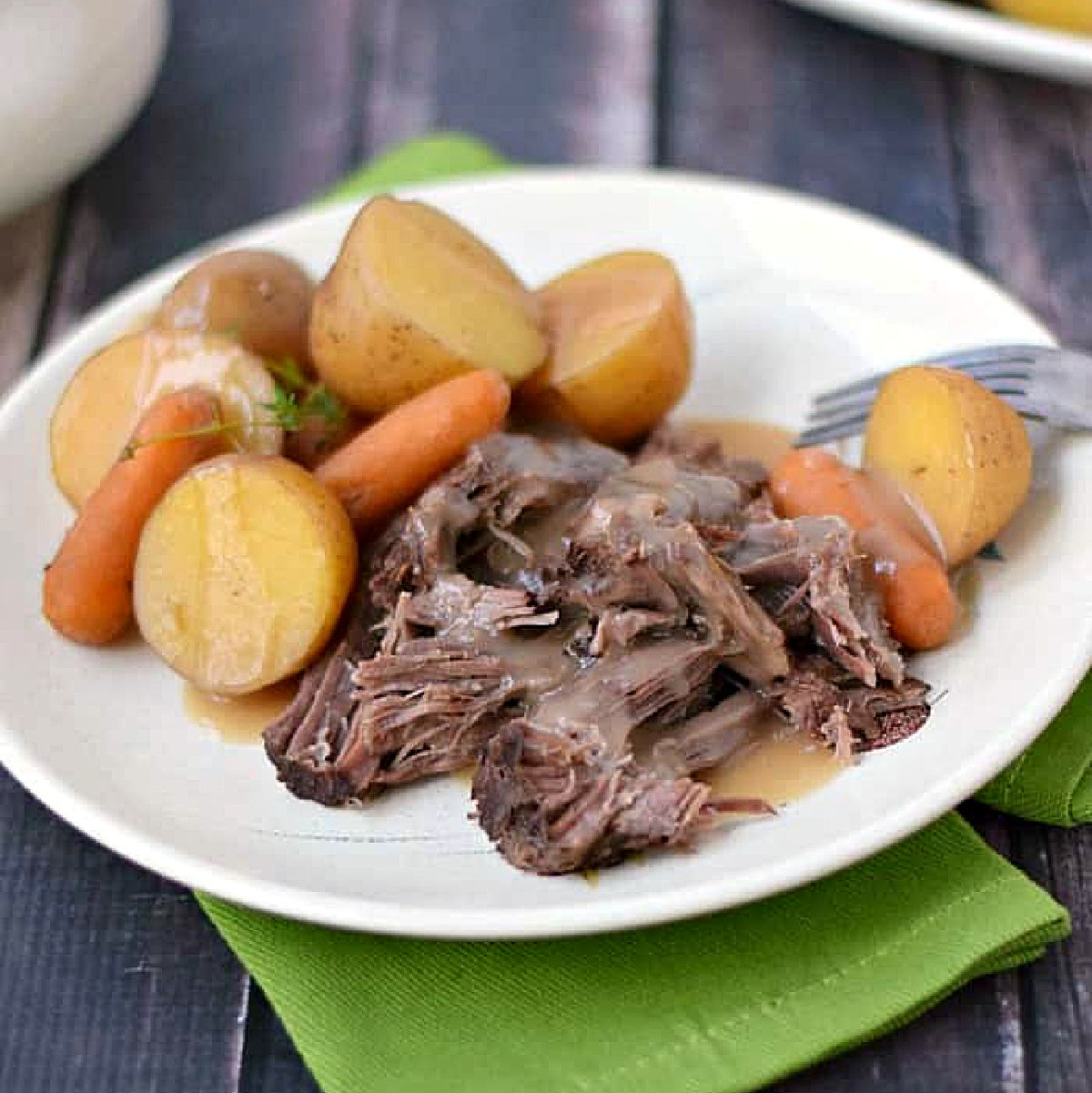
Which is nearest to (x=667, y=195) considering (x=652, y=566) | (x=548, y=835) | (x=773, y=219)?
(x=773, y=219)

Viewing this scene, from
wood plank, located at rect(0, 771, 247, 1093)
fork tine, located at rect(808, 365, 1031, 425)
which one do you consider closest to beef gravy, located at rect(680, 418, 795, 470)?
fork tine, located at rect(808, 365, 1031, 425)

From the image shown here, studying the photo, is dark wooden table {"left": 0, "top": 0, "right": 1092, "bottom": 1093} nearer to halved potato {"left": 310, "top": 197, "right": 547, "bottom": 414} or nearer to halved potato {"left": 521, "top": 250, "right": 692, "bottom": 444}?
halved potato {"left": 521, "top": 250, "right": 692, "bottom": 444}

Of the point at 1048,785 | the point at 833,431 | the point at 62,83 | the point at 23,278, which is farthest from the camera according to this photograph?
the point at 23,278

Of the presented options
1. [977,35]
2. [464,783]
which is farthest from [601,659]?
[977,35]

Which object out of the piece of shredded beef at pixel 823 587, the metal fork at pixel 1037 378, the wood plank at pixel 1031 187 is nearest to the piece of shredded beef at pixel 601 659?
the piece of shredded beef at pixel 823 587

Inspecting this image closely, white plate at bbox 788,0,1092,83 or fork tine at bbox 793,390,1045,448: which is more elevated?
white plate at bbox 788,0,1092,83

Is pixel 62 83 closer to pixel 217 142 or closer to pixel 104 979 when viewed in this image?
pixel 217 142
